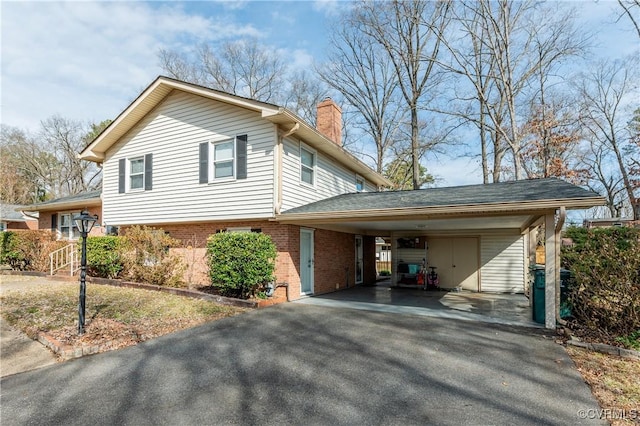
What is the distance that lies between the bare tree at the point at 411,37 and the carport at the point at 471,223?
22.5 feet

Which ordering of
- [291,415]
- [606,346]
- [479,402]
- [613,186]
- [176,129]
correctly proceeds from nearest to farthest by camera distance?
[291,415]
[479,402]
[606,346]
[176,129]
[613,186]

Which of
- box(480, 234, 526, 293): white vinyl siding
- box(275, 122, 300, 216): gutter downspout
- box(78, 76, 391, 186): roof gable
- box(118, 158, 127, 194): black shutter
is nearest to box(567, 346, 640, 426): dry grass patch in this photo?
box(275, 122, 300, 216): gutter downspout

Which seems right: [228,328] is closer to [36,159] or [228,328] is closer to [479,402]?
[479,402]

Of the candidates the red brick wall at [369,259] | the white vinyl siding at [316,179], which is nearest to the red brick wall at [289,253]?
the white vinyl siding at [316,179]

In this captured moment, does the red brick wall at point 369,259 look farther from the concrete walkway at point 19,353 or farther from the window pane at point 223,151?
the concrete walkway at point 19,353

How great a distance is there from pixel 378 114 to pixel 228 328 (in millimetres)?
20521

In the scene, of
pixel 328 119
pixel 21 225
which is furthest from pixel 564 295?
pixel 21 225

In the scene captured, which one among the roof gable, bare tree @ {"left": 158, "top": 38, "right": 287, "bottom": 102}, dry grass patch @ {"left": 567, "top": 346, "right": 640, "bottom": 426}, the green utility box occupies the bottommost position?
dry grass patch @ {"left": 567, "top": 346, "right": 640, "bottom": 426}

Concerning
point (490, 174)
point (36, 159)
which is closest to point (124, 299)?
point (490, 174)

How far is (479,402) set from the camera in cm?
388

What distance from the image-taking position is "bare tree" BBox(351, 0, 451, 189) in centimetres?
1919

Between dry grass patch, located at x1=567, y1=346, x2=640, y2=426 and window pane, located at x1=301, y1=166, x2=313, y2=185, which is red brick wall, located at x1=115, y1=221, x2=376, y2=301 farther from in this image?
dry grass patch, located at x1=567, y1=346, x2=640, y2=426

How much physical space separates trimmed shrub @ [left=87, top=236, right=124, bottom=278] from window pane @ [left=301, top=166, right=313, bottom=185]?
6502 millimetres

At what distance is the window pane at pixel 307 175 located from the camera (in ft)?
36.7
